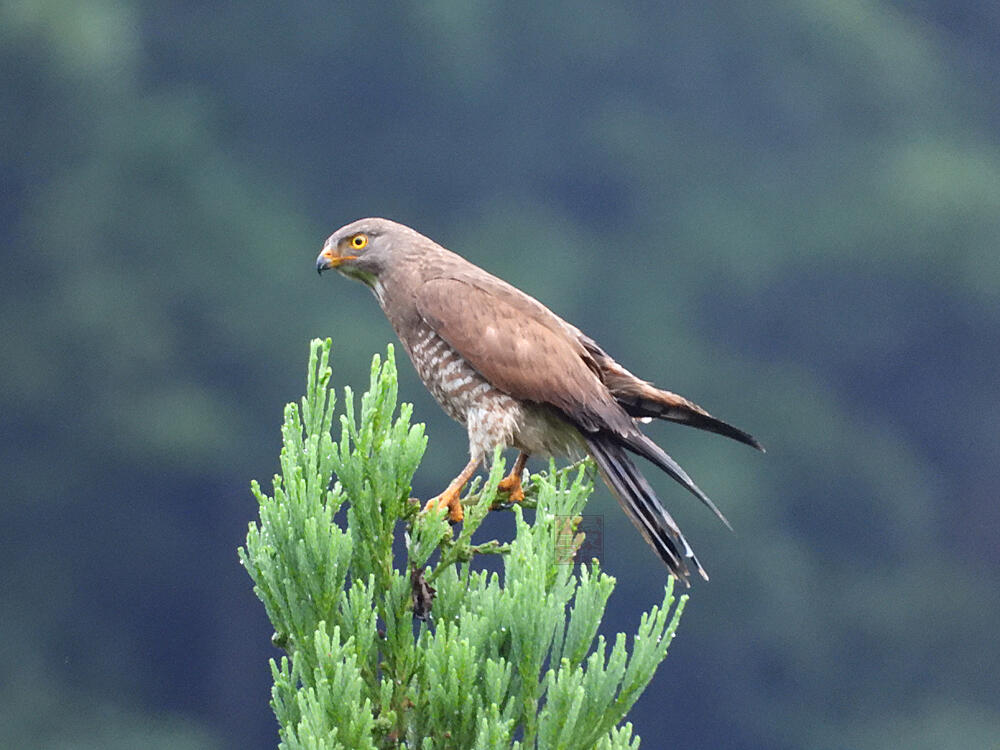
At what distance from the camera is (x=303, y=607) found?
201cm

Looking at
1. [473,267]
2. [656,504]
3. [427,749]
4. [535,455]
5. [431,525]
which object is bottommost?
[427,749]

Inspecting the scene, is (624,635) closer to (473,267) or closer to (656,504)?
(656,504)

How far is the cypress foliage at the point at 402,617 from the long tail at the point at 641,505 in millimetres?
286

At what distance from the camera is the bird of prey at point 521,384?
2402 mm

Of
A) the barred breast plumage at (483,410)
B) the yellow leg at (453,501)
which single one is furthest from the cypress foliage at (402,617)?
the barred breast plumage at (483,410)

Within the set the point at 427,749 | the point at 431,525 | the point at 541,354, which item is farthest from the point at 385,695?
the point at 541,354

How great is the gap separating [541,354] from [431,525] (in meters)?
0.56

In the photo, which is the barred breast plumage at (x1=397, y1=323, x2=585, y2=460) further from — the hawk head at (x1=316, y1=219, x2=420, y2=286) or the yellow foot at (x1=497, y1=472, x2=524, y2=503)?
the hawk head at (x1=316, y1=219, x2=420, y2=286)

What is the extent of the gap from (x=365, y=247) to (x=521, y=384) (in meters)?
0.52

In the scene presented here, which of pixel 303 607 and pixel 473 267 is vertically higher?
pixel 473 267

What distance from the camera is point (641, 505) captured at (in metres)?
2.36

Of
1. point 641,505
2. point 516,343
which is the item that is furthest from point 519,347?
point 641,505

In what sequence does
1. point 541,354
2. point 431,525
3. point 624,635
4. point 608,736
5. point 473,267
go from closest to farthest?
point 624,635, point 431,525, point 608,736, point 541,354, point 473,267

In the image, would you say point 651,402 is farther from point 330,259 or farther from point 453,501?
point 330,259
